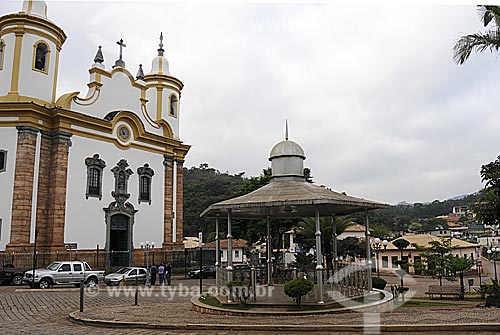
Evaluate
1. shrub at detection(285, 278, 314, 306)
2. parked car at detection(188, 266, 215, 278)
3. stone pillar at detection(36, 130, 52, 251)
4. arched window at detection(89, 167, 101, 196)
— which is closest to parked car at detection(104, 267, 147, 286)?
stone pillar at detection(36, 130, 52, 251)

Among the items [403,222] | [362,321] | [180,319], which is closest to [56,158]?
[180,319]

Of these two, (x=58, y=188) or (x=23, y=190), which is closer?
(x=23, y=190)

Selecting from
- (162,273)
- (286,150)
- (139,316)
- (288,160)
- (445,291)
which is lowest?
(445,291)

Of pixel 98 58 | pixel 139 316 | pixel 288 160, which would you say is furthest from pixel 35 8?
pixel 139 316

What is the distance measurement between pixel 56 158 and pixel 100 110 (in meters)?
4.92

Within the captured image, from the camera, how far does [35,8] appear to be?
2970 cm

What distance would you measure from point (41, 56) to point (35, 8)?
119 inches

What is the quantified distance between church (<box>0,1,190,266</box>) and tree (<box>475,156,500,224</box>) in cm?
2158

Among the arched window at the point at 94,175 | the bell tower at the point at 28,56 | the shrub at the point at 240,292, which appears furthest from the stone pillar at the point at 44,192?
the shrub at the point at 240,292

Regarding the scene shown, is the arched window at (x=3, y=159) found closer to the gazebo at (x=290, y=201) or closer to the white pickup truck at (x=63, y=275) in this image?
the white pickup truck at (x=63, y=275)

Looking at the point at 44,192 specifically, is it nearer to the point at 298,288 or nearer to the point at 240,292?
the point at 240,292

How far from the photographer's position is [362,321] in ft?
32.3

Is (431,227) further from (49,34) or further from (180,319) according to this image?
(180,319)

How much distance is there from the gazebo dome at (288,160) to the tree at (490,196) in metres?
5.57
